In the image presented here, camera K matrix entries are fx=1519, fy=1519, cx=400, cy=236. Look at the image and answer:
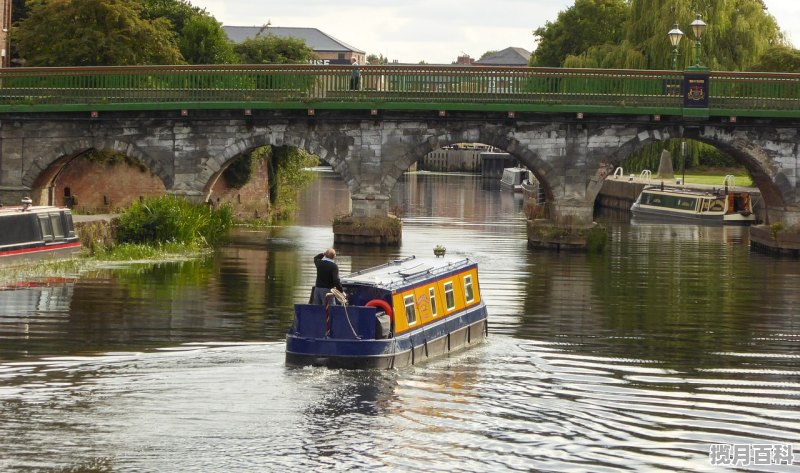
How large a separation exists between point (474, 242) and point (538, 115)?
20.4 ft

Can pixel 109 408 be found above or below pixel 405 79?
below

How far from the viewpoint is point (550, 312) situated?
3734 centimetres

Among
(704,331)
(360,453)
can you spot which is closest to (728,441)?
(360,453)

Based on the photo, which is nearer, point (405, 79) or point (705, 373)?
point (705, 373)

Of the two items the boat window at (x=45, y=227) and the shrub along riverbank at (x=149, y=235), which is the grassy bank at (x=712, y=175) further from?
the boat window at (x=45, y=227)

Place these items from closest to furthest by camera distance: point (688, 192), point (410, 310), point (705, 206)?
point (410, 310) < point (705, 206) < point (688, 192)

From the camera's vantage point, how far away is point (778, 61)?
73188 millimetres

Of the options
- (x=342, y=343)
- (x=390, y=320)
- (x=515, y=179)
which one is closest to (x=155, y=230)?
(x=390, y=320)

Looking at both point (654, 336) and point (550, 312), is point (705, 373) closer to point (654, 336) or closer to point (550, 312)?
point (654, 336)

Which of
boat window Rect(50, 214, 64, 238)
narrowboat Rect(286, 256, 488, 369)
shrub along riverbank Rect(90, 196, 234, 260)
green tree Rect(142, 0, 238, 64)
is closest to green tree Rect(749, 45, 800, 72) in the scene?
green tree Rect(142, 0, 238, 64)

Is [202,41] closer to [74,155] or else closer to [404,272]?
[74,155]

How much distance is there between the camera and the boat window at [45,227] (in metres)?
43.1

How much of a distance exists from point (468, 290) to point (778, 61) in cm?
4585

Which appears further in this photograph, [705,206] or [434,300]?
[705,206]
